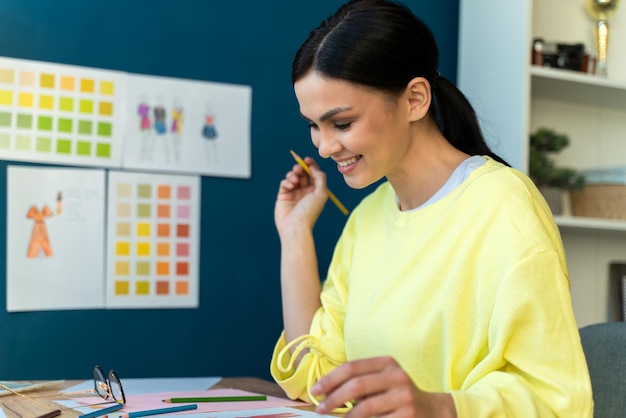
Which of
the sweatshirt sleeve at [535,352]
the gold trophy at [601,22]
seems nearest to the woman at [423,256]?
the sweatshirt sleeve at [535,352]

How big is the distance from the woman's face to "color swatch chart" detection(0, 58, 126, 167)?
2.49 ft

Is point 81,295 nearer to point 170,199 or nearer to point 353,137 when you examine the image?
point 170,199

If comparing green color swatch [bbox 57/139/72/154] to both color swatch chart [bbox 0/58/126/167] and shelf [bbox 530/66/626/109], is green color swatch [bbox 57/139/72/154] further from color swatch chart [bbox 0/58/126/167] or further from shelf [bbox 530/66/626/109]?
shelf [bbox 530/66/626/109]

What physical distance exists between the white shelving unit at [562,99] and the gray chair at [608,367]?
2.61ft

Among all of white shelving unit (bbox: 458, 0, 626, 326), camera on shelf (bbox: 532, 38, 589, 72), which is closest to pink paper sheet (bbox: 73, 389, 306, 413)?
white shelving unit (bbox: 458, 0, 626, 326)

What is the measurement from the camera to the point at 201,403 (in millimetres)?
1309

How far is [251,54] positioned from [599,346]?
1201mm

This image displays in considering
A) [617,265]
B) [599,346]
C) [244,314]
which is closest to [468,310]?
[599,346]

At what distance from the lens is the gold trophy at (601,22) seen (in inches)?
95.9

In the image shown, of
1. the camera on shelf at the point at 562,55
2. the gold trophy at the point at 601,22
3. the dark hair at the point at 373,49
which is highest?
the gold trophy at the point at 601,22

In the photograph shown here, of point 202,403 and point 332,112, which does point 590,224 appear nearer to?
point 332,112

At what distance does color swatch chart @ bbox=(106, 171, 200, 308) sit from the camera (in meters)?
2.02

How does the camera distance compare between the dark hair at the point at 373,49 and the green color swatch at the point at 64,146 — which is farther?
the green color swatch at the point at 64,146

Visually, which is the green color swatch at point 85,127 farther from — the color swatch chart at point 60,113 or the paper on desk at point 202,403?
the paper on desk at point 202,403
